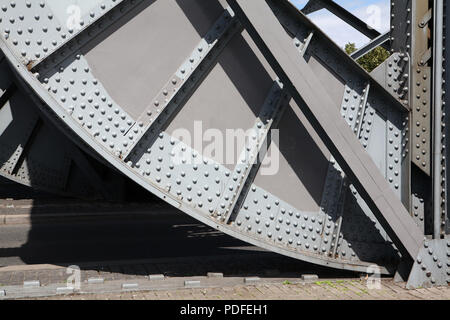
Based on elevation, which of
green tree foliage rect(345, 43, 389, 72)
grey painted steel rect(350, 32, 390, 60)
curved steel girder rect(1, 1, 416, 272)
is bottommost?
curved steel girder rect(1, 1, 416, 272)

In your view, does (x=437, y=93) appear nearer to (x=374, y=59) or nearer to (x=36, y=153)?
(x=36, y=153)

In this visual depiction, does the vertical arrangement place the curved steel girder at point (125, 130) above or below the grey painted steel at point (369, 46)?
below

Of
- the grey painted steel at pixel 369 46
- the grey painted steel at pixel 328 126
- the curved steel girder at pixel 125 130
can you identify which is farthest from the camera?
the grey painted steel at pixel 369 46

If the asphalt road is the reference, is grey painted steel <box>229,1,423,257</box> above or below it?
above

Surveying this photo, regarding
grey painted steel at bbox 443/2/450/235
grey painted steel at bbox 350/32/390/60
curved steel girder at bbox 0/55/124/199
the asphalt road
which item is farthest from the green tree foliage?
grey painted steel at bbox 443/2/450/235

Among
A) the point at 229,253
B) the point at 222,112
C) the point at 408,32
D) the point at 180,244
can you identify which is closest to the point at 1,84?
the point at 180,244

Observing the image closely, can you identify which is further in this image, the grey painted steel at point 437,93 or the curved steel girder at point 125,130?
the grey painted steel at point 437,93

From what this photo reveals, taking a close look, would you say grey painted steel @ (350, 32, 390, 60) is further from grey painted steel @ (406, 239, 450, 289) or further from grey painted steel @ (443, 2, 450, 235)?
grey painted steel @ (406, 239, 450, 289)

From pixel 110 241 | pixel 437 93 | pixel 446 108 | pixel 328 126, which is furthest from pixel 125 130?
pixel 110 241

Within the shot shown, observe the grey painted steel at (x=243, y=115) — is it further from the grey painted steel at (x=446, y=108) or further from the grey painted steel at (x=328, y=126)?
the grey painted steel at (x=446, y=108)

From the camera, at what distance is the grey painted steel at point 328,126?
188 inches

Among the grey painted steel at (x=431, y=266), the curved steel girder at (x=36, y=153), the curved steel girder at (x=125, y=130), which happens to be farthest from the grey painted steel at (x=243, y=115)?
the curved steel girder at (x=36, y=153)

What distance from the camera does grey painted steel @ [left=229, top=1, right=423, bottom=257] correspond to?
4766mm

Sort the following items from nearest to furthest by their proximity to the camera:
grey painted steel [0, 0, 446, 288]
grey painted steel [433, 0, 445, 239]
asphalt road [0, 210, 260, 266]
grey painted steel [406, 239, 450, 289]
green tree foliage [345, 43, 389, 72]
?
grey painted steel [0, 0, 446, 288] < grey painted steel [406, 239, 450, 289] < grey painted steel [433, 0, 445, 239] < asphalt road [0, 210, 260, 266] < green tree foliage [345, 43, 389, 72]
